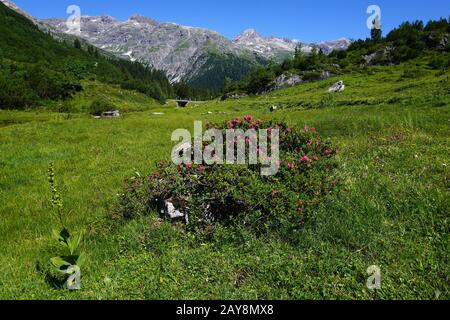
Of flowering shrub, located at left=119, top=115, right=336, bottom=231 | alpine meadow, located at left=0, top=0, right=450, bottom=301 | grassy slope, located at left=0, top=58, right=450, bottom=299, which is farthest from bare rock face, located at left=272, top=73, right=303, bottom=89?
flowering shrub, located at left=119, top=115, right=336, bottom=231

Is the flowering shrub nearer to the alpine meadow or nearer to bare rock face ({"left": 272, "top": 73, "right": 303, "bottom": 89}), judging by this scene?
the alpine meadow

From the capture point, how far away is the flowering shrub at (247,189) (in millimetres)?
8391

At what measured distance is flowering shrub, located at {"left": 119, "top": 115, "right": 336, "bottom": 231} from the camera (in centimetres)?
839

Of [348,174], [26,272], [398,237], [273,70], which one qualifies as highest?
[273,70]

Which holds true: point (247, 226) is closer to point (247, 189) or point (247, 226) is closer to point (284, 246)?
point (247, 189)

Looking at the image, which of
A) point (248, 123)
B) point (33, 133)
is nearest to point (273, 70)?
point (33, 133)

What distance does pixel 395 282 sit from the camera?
239 inches

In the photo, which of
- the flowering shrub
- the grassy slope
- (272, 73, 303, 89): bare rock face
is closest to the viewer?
the grassy slope

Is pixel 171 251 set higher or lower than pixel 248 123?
lower

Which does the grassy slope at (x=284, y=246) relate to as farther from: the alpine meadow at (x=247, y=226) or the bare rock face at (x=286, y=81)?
the bare rock face at (x=286, y=81)

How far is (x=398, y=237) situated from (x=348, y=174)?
11.7 ft

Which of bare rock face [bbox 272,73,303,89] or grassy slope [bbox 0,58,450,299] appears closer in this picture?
grassy slope [bbox 0,58,450,299]

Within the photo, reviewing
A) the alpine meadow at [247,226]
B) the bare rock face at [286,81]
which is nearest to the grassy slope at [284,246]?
the alpine meadow at [247,226]

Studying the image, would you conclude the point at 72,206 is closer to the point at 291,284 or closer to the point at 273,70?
the point at 291,284
